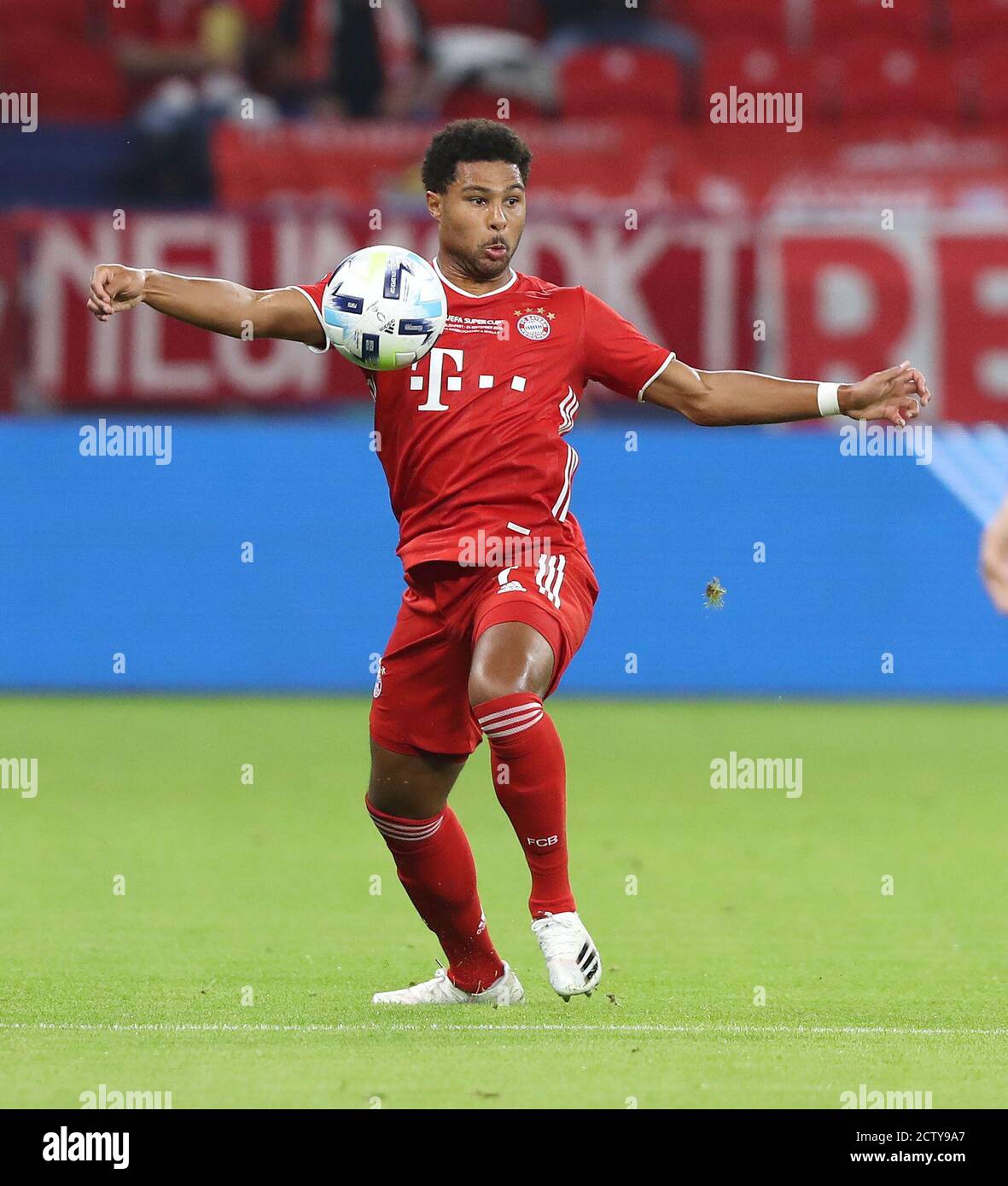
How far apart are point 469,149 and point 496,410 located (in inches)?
29.9

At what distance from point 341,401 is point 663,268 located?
8.29 feet

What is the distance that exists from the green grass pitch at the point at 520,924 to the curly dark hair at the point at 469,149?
8.07 ft

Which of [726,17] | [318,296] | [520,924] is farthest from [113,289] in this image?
[726,17]

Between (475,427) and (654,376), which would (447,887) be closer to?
(475,427)

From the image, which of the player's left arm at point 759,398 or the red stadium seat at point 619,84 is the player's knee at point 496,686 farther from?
the red stadium seat at point 619,84

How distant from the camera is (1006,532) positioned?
162 inches

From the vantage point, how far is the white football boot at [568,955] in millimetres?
5633

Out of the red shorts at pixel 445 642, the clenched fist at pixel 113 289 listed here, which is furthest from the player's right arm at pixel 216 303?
the red shorts at pixel 445 642

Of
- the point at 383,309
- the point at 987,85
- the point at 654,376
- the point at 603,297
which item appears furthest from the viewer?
the point at 987,85

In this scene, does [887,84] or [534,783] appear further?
[887,84]

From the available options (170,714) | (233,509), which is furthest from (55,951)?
(233,509)

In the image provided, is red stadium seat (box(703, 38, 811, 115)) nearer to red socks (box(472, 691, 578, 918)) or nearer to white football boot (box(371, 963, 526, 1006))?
white football boot (box(371, 963, 526, 1006))

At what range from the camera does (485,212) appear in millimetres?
6188

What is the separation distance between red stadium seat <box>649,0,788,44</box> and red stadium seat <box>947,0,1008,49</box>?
5.66ft
